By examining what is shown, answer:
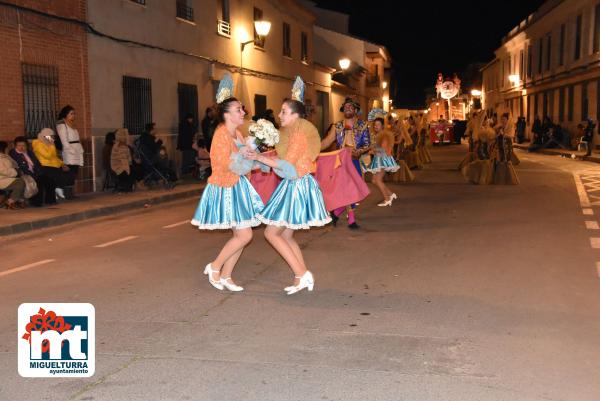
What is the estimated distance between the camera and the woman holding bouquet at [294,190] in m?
6.45

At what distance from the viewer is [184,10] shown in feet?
67.4

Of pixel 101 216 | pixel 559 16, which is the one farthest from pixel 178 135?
pixel 559 16

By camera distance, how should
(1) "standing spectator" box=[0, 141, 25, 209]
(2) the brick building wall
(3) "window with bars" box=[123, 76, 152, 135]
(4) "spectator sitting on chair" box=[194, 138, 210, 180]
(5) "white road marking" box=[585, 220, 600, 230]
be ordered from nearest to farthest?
(5) "white road marking" box=[585, 220, 600, 230] → (1) "standing spectator" box=[0, 141, 25, 209] → (2) the brick building wall → (3) "window with bars" box=[123, 76, 152, 135] → (4) "spectator sitting on chair" box=[194, 138, 210, 180]

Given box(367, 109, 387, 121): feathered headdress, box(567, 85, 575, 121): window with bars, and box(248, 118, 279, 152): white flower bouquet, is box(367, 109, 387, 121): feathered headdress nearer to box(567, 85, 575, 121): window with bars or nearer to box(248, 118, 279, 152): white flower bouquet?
box(248, 118, 279, 152): white flower bouquet

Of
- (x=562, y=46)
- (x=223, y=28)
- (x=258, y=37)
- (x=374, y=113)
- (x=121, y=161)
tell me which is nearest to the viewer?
(x=374, y=113)

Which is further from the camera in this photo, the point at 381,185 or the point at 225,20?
the point at 225,20

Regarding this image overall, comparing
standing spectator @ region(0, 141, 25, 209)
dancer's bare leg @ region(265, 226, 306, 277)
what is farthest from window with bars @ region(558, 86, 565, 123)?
dancer's bare leg @ region(265, 226, 306, 277)

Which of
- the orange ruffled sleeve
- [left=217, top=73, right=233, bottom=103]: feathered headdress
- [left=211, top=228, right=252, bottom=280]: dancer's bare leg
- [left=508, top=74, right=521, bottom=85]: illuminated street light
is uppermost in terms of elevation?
[left=508, top=74, right=521, bottom=85]: illuminated street light

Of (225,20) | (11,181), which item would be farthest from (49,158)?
(225,20)

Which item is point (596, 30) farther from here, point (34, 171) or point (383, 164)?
point (34, 171)

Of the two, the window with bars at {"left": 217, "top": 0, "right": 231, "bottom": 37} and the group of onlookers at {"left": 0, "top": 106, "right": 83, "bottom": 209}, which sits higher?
the window with bars at {"left": 217, "top": 0, "right": 231, "bottom": 37}

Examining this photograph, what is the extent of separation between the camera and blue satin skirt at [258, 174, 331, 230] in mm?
6461

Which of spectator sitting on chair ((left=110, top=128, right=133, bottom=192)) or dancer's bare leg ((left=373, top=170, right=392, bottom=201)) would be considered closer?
dancer's bare leg ((left=373, top=170, right=392, bottom=201))

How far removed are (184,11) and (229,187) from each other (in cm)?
1528
